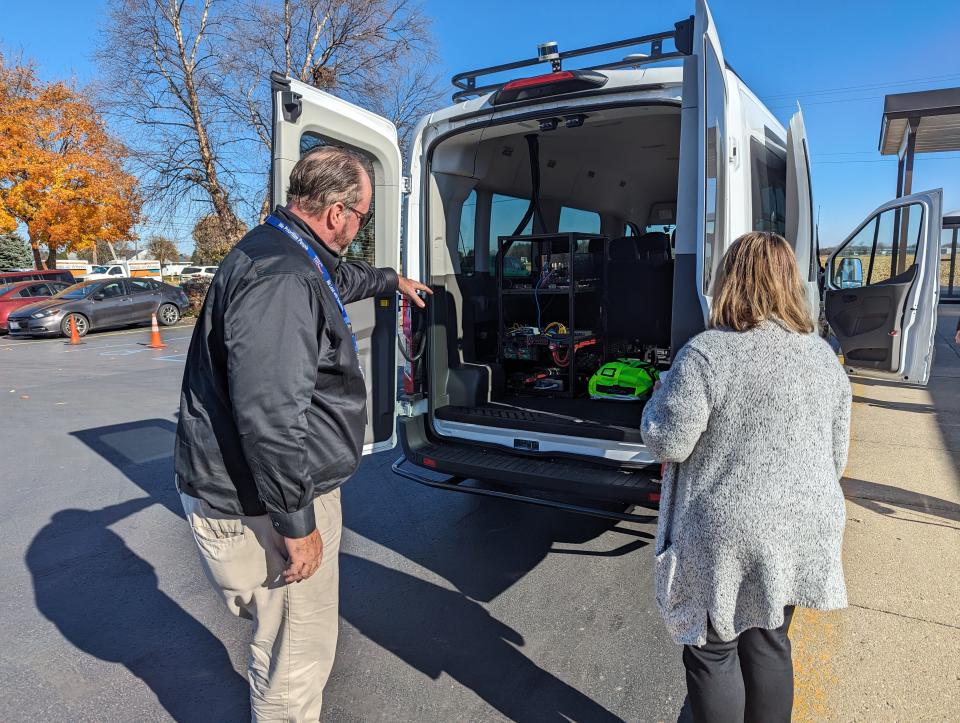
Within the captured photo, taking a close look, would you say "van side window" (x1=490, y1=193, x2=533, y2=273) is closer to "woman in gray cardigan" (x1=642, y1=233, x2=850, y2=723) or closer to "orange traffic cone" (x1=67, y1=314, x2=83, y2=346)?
"woman in gray cardigan" (x1=642, y1=233, x2=850, y2=723)

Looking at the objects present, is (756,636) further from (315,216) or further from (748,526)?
(315,216)

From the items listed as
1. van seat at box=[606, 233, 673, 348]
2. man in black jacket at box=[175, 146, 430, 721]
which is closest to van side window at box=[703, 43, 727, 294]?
man in black jacket at box=[175, 146, 430, 721]

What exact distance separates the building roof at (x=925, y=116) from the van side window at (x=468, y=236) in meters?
10.7

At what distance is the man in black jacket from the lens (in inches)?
66.8

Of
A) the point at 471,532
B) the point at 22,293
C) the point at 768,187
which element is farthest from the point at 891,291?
the point at 22,293

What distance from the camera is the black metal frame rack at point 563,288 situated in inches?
207

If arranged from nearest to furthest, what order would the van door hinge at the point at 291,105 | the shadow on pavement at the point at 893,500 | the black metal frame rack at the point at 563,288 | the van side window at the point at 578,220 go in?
1. the van door hinge at the point at 291,105
2. the shadow on pavement at the point at 893,500
3. the black metal frame rack at the point at 563,288
4. the van side window at the point at 578,220

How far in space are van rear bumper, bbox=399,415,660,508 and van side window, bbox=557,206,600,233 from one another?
3085mm

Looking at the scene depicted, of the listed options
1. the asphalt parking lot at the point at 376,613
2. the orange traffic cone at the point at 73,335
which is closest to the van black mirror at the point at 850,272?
the asphalt parking lot at the point at 376,613

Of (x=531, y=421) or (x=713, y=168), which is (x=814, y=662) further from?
(x=713, y=168)

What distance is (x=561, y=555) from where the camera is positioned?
3969mm

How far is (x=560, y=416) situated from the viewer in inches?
167

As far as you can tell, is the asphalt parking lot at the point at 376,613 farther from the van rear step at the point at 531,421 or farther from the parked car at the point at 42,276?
the parked car at the point at 42,276

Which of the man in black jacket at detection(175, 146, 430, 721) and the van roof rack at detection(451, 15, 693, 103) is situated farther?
the van roof rack at detection(451, 15, 693, 103)
